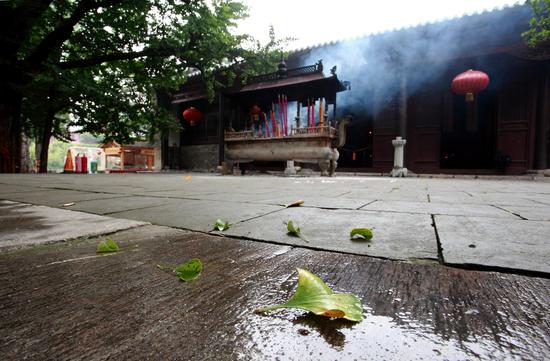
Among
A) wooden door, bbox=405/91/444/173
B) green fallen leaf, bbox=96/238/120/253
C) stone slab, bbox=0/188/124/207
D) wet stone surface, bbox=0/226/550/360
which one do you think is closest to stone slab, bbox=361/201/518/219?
wet stone surface, bbox=0/226/550/360

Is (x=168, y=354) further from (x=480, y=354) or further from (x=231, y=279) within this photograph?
(x=480, y=354)

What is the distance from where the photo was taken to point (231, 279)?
1.98 ft

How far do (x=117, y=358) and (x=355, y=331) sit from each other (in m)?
0.32

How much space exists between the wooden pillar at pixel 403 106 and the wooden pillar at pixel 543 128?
Answer: 11.0 ft

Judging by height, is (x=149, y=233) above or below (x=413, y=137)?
below

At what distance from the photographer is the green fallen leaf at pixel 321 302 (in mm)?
429

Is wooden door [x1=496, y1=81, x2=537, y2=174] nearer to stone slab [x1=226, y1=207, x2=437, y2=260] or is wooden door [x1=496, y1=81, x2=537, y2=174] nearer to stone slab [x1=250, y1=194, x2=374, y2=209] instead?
stone slab [x1=250, y1=194, x2=374, y2=209]

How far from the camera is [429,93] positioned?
903cm

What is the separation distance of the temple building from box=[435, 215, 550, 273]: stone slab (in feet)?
18.8

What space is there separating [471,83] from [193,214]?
8359mm

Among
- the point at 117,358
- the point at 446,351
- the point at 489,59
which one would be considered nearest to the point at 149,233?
the point at 117,358

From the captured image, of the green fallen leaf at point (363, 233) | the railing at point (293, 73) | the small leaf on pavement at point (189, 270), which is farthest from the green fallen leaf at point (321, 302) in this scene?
the railing at point (293, 73)

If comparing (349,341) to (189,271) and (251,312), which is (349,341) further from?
(189,271)

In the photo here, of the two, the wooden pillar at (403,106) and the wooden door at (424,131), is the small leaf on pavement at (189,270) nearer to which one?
the wooden pillar at (403,106)
